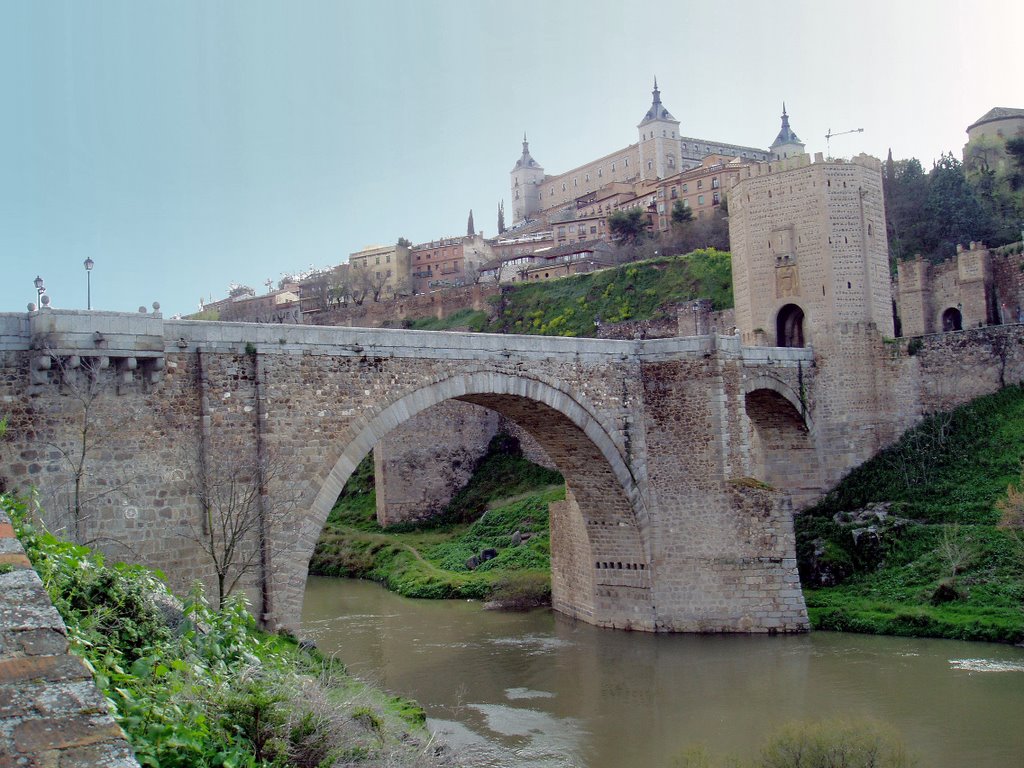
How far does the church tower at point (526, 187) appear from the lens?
293 ft

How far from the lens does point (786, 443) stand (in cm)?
2422

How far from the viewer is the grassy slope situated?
38812 mm

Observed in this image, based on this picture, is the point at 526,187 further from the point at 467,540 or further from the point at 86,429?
the point at 86,429

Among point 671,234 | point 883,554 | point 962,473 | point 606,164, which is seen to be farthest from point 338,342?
point 606,164

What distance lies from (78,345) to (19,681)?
342 inches

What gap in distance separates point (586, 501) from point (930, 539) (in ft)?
24.2

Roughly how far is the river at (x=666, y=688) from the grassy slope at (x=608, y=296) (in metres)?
21.5

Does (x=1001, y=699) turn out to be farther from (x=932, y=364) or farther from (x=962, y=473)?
Result: (x=932, y=364)

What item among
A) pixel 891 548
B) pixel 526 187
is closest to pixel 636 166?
pixel 526 187

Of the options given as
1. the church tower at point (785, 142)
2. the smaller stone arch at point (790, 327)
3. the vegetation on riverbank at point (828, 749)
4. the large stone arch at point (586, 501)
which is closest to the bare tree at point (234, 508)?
the large stone arch at point (586, 501)

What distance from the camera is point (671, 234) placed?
50688 mm

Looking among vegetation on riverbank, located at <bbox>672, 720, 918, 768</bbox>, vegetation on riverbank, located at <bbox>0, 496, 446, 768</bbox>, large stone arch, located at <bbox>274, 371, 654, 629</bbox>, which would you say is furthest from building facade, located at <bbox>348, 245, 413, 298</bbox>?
vegetation on riverbank, located at <bbox>0, 496, 446, 768</bbox>

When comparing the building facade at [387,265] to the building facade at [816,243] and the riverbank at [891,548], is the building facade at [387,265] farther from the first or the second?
the building facade at [816,243]

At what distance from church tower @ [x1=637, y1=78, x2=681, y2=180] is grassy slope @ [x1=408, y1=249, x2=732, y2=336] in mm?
30650
